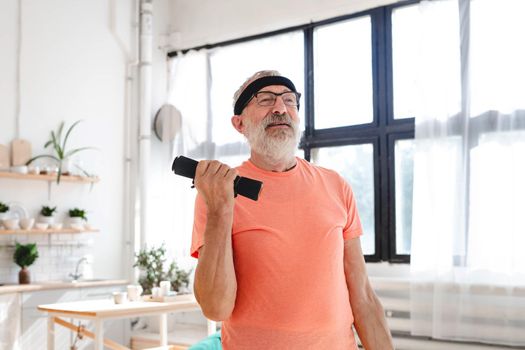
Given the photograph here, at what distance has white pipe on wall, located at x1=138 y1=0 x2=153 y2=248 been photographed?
19.8ft

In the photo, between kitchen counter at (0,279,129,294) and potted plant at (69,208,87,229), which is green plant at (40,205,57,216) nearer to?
potted plant at (69,208,87,229)

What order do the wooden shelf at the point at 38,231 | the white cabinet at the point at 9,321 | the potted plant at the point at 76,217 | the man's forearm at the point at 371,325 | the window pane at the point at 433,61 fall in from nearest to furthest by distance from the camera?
the man's forearm at the point at 371,325, the white cabinet at the point at 9,321, the window pane at the point at 433,61, the wooden shelf at the point at 38,231, the potted plant at the point at 76,217

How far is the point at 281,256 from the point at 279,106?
0.43 meters

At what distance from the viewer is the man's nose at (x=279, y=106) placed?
5.56 ft

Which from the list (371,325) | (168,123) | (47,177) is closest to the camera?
(371,325)

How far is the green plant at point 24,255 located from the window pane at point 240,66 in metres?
1.95

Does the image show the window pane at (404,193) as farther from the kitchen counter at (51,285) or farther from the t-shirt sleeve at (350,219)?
the t-shirt sleeve at (350,219)

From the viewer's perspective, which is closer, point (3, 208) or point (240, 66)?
point (3, 208)

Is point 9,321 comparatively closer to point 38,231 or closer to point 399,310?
point 38,231

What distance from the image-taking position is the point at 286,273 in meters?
1.48

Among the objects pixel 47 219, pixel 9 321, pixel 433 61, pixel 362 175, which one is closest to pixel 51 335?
pixel 9 321

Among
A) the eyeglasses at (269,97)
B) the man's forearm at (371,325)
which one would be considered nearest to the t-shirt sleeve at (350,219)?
the man's forearm at (371,325)

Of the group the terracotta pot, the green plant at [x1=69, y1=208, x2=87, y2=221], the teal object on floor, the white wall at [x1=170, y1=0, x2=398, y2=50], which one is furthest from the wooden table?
the white wall at [x1=170, y1=0, x2=398, y2=50]

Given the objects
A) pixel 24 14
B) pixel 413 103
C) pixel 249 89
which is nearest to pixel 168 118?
pixel 24 14
